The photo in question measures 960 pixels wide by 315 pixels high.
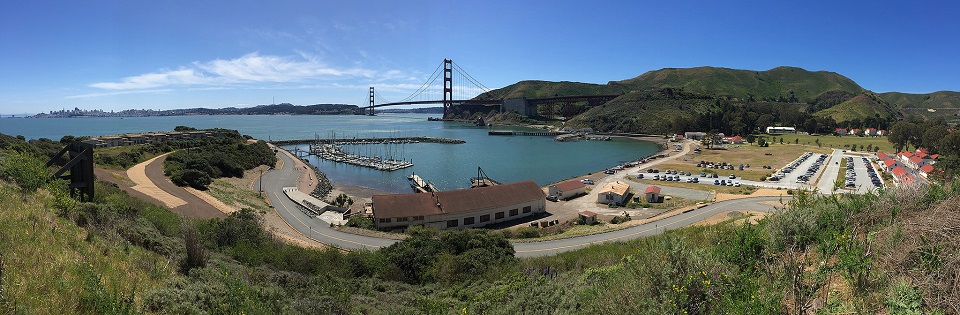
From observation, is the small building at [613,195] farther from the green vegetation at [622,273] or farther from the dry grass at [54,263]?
the dry grass at [54,263]

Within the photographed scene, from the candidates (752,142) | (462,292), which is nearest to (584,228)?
(462,292)

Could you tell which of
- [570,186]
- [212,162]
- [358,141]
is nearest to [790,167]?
[570,186]

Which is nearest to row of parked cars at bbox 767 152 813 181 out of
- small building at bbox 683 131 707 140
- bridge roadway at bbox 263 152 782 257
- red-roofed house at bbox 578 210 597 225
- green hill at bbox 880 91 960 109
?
bridge roadway at bbox 263 152 782 257

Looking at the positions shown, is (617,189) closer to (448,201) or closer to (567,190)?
(567,190)

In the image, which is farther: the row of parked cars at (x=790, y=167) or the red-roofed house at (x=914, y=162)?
the red-roofed house at (x=914, y=162)

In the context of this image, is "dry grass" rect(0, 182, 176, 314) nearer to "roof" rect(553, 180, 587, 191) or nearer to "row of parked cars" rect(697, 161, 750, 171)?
"roof" rect(553, 180, 587, 191)

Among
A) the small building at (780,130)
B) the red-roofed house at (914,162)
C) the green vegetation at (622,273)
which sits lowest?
the red-roofed house at (914,162)

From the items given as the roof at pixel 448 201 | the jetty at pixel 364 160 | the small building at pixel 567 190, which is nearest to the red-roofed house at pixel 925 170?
the small building at pixel 567 190
